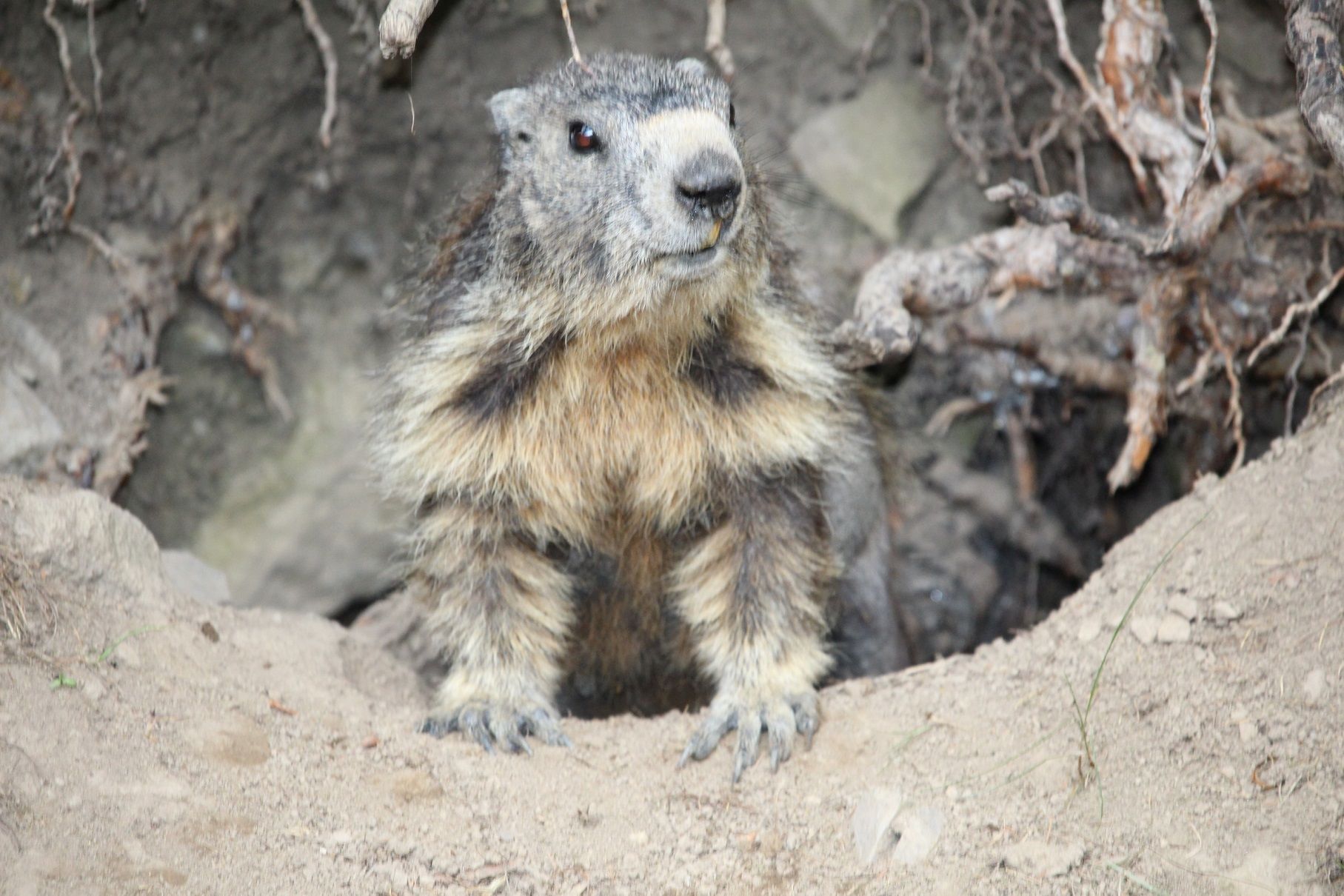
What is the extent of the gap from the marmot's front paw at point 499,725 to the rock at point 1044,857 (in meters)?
1.63

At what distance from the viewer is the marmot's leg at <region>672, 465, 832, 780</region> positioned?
4602 mm

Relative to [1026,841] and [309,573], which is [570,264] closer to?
[1026,841]

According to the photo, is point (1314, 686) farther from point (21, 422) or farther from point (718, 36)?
point (21, 422)

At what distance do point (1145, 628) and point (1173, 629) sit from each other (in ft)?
0.32

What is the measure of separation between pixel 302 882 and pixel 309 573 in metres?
4.26

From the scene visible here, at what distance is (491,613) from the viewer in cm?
472

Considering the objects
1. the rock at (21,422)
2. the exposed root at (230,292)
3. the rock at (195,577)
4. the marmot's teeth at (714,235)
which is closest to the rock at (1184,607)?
the marmot's teeth at (714,235)

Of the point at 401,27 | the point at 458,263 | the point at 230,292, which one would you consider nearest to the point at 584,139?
the point at 401,27

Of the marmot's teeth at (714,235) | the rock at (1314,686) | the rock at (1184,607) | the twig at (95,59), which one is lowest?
the rock at (1184,607)

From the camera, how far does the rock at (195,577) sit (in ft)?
16.8

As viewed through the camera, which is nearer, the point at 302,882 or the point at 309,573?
the point at 302,882

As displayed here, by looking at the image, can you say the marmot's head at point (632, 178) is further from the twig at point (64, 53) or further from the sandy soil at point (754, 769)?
the twig at point (64, 53)

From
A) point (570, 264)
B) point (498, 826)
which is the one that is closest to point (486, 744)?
point (498, 826)

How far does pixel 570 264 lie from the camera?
4047 millimetres
